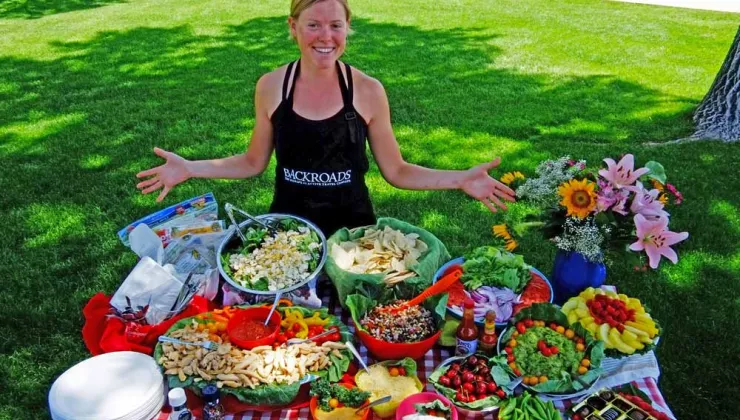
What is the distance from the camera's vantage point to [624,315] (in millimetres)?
2695

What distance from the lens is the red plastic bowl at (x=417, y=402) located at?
230 cm

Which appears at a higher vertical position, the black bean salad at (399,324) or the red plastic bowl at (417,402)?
the black bean salad at (399,324)

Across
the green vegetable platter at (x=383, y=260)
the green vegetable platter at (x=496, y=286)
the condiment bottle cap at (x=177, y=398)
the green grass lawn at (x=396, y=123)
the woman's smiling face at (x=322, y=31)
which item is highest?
the woman's smiling face at (x=322, y=31)

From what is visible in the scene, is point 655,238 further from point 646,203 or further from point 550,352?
point 550,352

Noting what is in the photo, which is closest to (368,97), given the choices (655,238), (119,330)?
A: (655,238)

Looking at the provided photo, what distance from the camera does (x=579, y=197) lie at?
2609mm

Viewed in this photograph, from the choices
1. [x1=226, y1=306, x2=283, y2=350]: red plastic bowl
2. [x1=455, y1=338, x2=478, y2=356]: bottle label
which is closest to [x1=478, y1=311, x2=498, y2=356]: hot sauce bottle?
[x1=455, y1=338, x2=478, y2=356]: bottle label

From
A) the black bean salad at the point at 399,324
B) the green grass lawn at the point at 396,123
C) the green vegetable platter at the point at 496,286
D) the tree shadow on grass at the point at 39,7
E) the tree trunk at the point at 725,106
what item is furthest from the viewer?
the tree shadow on grass at the point at 39,7

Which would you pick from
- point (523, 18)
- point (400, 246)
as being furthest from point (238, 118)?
point (523, 18)

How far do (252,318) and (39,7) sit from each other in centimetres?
1721

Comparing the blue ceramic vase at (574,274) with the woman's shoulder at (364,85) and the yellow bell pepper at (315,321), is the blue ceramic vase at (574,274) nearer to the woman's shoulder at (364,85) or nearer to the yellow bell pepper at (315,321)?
the yellow bell pepper at (315,321)

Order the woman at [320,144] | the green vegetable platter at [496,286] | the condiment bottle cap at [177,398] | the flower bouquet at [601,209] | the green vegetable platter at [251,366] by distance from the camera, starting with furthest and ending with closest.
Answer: the woman at [320,144]
the green vegetable platter at [496,286]
the flower bouquet at [601,209]
the green vegetable platter at [251,366]
the condiment bottle cap at [177,398]

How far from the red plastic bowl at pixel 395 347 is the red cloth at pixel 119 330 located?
92cm

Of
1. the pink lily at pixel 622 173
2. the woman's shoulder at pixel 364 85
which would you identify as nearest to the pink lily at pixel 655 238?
the pink lily at pixel 622 173
